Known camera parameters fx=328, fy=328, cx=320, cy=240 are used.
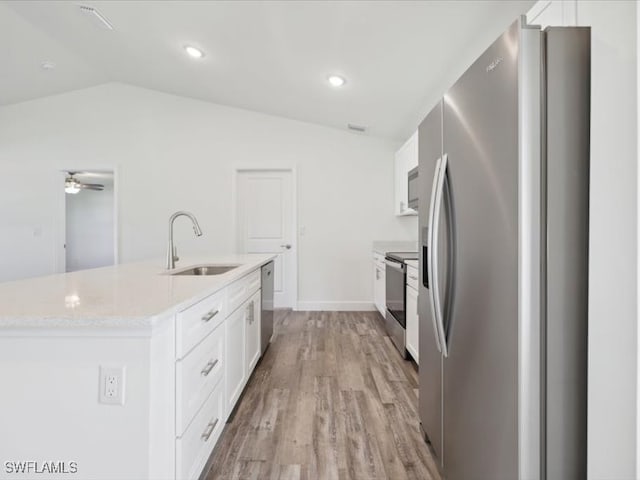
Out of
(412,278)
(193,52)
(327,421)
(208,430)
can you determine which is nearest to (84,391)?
(208,430)

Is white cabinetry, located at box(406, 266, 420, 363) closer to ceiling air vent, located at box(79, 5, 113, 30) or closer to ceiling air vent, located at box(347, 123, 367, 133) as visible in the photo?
ceiling air vent, located at box(347, 123, 367, 133)

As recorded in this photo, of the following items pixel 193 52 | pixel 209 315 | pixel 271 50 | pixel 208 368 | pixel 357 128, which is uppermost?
pixel 193 52

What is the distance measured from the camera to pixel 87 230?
8062 millimetres

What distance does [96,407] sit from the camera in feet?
3.07

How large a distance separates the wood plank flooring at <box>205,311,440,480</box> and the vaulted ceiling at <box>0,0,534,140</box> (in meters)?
2.34

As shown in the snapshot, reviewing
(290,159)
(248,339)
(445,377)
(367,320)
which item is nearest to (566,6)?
(445,377)

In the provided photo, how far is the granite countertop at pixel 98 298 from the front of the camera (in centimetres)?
89

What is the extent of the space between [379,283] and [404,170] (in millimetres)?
1382

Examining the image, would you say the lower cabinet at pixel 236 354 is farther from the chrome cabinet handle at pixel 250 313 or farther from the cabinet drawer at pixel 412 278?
the cabinet drawer at pixel 412 278

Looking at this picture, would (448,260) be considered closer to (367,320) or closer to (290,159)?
(367,320)

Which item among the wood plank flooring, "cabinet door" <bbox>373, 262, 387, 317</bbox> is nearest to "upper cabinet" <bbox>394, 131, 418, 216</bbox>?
"cabinet door" <bbox>373, 262, 387, 317</bbox>

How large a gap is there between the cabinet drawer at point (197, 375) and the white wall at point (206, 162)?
10.1ft

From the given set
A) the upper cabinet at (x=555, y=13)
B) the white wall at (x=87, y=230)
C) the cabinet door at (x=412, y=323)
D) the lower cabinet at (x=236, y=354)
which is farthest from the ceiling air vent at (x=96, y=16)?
the white wall at (x=87, y=230)

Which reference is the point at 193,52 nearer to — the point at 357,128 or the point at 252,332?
the point at 357,128
